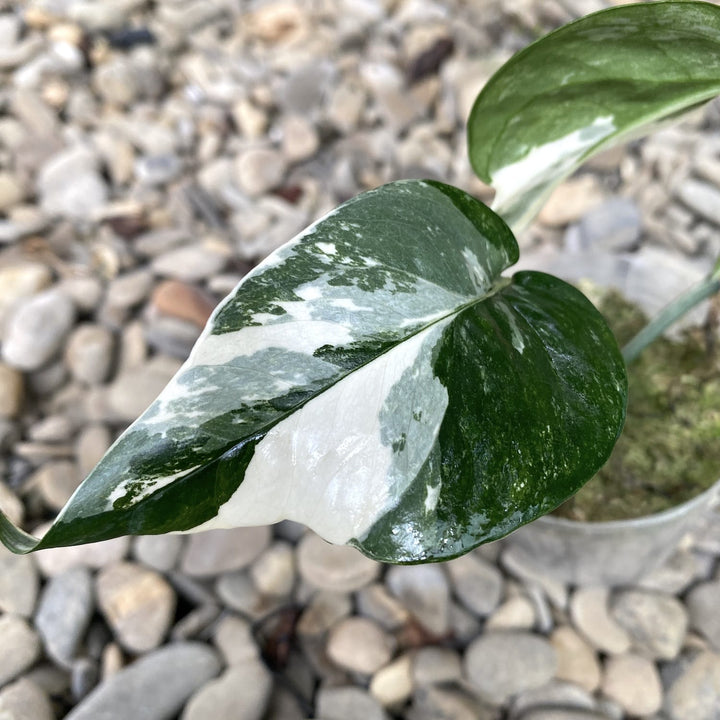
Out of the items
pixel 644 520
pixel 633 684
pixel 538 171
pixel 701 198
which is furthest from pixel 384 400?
pixel 701 198

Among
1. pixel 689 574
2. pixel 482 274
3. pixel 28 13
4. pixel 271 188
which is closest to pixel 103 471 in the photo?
pixel 482 274

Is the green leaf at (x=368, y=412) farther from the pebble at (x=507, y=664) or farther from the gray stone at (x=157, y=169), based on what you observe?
the gray stone at (x=157, y=169)

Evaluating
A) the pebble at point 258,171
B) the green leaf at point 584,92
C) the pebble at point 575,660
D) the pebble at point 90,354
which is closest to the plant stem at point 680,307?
the green leaf at point 584,92

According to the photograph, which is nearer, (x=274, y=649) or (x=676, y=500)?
(x=676, y=500)

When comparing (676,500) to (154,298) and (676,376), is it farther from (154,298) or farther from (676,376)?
(154,298)

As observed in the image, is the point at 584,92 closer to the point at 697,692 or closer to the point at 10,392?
the point at 697,692

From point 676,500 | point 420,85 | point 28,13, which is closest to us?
point 676,500
